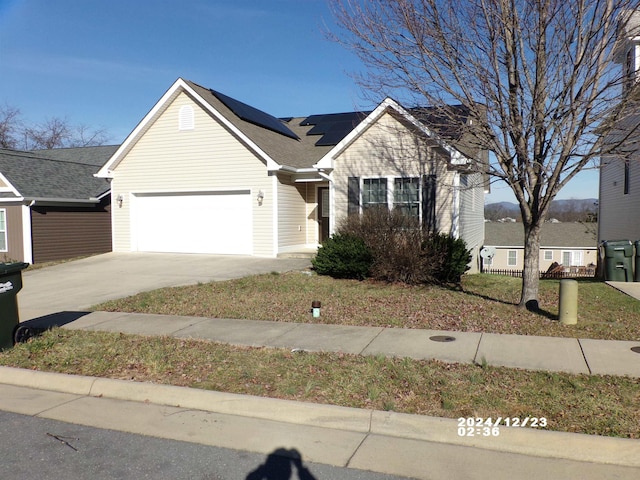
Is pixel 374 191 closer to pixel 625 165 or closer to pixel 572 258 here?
pixel 625 165

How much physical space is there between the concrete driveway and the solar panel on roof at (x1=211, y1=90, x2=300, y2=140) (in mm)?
5238

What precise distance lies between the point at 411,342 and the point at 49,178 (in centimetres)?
1744

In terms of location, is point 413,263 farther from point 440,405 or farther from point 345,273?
point 440,405

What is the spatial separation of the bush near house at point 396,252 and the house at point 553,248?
30145 mm

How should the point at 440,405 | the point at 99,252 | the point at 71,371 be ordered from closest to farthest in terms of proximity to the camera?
the point at 440,405
the point at 71,371
the point at 99,252

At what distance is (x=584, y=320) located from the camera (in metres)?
7.83

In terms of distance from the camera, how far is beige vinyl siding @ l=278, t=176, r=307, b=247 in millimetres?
17219

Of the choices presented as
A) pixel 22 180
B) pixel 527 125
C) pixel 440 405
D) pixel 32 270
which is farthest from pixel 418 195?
pixel 22 180

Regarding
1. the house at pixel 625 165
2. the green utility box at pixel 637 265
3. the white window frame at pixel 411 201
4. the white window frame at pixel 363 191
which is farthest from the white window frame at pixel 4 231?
the green utility box at pixel 637 265

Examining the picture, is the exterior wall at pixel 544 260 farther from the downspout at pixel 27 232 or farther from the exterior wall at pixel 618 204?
the downspout at pixel 27 232

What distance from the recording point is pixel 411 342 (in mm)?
6836

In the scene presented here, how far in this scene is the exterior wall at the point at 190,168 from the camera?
17.1 metres

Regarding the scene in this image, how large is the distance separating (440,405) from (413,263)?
682 centimetres

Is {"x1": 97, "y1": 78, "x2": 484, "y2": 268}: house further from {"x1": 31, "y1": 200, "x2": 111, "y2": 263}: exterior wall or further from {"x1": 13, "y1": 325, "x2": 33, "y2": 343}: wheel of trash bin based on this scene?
{"x1": 13, "y1": 325, "x2": 33, "y2": 343}: wheel of trash bin
